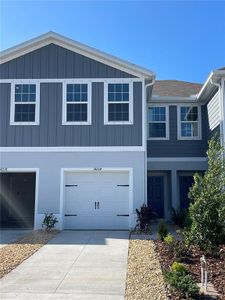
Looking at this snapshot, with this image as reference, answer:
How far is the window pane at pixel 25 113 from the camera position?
14.2 m

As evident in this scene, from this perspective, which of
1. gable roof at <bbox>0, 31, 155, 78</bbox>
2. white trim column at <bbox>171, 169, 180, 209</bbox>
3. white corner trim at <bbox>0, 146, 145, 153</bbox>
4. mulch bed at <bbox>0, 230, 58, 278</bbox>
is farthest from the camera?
white trim column at <bbox>171, 169, 180, 209</bbox>

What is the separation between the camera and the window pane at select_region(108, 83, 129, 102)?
14.1 m

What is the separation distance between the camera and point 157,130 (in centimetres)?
1727

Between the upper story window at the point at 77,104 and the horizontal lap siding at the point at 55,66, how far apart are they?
48 centimetres

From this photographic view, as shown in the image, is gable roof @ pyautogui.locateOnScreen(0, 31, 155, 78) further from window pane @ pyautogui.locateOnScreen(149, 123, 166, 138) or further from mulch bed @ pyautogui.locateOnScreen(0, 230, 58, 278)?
mulch bed @ pyautogui.locateOnScreen(0, 230, 58, 278)

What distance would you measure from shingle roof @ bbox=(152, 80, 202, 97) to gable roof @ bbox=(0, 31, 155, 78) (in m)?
4.01

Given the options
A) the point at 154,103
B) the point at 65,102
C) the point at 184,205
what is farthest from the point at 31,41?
the point at 184,205

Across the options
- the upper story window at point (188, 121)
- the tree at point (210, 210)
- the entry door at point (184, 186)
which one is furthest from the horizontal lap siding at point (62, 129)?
the entry door at point (184, 186)

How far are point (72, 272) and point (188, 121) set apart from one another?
36.7ft

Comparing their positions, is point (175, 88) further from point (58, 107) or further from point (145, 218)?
point (145, 218)

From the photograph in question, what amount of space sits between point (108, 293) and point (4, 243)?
19.2 ft

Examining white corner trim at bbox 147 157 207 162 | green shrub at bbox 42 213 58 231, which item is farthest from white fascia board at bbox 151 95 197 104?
green shrub at bbox 42 213 58 231

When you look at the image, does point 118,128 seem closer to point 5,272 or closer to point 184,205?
point 184,205

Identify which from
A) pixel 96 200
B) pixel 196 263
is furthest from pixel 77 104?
pixel 196 263
